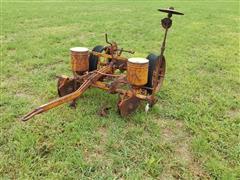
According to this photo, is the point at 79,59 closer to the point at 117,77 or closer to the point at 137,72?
the point at 117,77

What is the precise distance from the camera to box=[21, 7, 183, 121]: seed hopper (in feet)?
12.1

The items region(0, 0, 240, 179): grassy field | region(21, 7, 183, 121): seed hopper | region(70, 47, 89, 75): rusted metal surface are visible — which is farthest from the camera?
region(70, 47, 89, 75): rusted metal surface

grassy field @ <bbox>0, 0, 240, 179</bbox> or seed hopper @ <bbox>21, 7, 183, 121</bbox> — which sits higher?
seed hopper @ <bbox>21, 7, 183, 121</bbox>

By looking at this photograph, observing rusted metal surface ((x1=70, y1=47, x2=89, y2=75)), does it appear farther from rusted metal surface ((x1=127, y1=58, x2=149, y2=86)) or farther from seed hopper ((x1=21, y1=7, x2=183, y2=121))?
rusted metal surface ((x1=127, y1=58, x2=149, y2=86))

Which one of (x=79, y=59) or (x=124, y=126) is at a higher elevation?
(x=79, y=59)

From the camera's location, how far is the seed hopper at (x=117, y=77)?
368 cm

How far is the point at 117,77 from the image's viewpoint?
13.7 feet

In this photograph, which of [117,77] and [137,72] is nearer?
[137,72]

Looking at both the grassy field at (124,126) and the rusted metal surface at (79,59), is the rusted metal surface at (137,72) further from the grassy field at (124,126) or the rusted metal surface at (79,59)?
the rusted metal surface at (79,59)

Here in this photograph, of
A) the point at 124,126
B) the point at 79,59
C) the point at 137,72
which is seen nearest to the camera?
the point at 124,126

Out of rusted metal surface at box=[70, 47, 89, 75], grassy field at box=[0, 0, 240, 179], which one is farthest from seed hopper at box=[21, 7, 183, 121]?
grassy field at box=[0, 0, 240, 179]

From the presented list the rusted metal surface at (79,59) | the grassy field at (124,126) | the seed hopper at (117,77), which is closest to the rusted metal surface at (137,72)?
the seed hopper at (117,77)

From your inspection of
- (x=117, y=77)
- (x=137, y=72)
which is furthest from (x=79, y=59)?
(x=137, y=72)

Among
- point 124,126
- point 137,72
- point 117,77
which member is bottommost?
point 124,126
